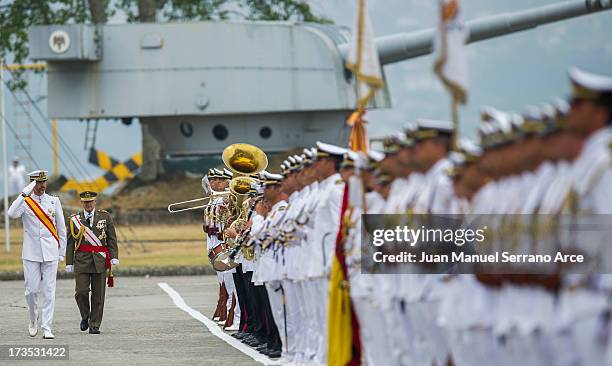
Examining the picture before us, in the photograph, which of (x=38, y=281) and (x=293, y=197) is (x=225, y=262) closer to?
(x=38, y=281)

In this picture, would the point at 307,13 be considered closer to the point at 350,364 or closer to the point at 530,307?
the point at 350,364

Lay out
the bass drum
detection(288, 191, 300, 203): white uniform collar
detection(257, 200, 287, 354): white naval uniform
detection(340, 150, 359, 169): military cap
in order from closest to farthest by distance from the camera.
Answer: detection(340, 150, 359, 169): military cap < detection(288, 191, 300, 203): white uniform collar < detection(257, 200, 287, 354): white naval uniform < the bass drum

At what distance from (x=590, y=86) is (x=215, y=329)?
459 inches

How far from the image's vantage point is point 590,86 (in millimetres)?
6605

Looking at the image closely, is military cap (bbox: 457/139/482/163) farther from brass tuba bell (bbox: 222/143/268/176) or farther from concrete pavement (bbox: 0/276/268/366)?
brass tuba bell (bbox: 222/143/268/176)

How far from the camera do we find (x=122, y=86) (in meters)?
43.9

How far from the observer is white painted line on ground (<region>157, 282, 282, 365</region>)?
1422 cm

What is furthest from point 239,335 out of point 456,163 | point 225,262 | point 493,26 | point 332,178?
point 493,26

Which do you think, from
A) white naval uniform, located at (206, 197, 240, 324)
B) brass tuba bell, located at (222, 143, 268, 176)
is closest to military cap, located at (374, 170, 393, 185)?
white naval uniform, located at (206, 197, 240, 324)

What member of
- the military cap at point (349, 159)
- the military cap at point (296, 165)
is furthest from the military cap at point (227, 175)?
the military cap at point (349, 159)

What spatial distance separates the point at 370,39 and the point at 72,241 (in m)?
7.76

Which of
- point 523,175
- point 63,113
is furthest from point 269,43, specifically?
point 523,175

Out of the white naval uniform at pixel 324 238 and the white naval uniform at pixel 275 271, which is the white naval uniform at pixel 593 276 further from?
the white naval uniform at pixel 275 271

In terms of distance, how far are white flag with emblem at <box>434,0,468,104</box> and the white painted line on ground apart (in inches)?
211
